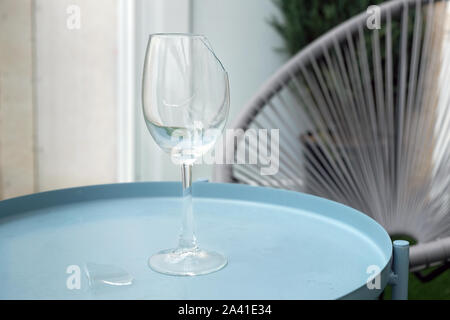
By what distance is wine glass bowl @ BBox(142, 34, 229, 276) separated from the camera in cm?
56

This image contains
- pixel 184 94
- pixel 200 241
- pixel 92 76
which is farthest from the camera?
pixel 92 76

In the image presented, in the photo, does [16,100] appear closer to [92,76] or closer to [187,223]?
[92,76]

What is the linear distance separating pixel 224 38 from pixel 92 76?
0.58 m

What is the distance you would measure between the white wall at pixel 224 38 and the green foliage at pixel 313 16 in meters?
0.11

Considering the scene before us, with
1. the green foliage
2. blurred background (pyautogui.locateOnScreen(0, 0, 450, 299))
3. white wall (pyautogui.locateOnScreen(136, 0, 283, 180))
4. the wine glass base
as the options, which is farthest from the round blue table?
the green foliage

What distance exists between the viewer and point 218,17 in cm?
247

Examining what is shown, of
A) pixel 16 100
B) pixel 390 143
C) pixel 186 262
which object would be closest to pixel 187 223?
pixel 186 262

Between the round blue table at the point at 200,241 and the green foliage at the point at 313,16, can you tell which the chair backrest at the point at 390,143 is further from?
the green foliage at the point at 313,16

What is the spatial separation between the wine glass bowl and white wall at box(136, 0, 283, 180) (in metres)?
1.84

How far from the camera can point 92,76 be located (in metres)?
2.34

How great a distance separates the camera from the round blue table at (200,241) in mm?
542

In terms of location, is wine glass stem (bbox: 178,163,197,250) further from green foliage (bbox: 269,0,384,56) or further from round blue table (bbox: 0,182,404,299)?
green foliage (bbox: 269,0,384,56)

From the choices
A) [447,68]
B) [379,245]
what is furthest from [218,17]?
[379,245]

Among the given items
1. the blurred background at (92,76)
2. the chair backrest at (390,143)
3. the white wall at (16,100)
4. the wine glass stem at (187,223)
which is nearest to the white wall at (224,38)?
the blurred background at (92,76)
